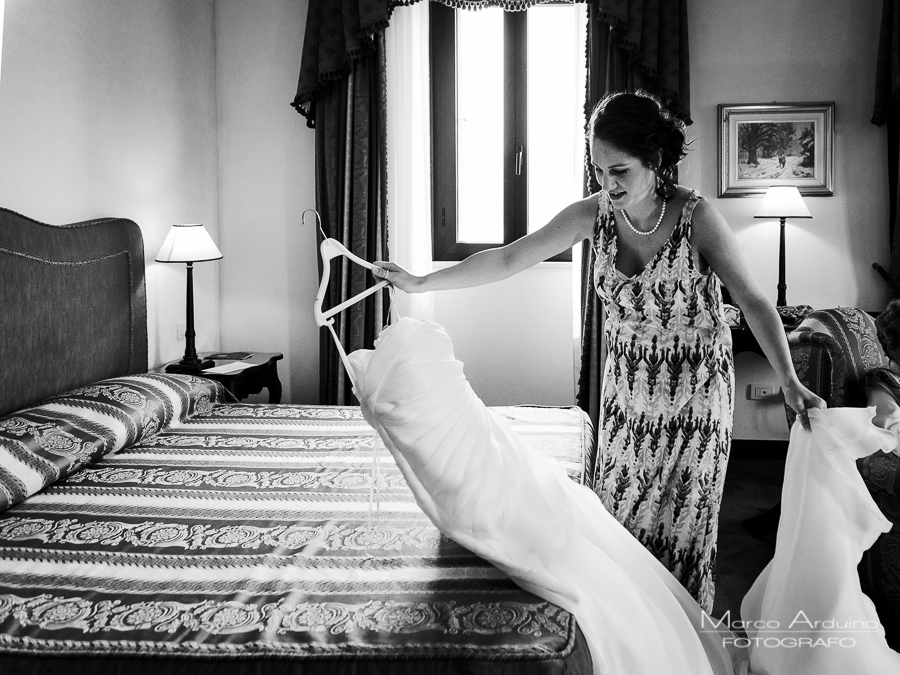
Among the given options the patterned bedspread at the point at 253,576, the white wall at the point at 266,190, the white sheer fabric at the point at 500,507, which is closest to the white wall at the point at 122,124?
the white wall at the point at 266,190

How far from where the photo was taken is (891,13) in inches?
163

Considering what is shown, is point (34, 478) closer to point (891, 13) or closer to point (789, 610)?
point (789, 610)

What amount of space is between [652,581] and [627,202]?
91cm

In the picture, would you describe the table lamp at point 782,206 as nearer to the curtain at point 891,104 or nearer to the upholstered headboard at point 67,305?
the curtain at point 891,104

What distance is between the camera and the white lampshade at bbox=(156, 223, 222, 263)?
3.71 meters

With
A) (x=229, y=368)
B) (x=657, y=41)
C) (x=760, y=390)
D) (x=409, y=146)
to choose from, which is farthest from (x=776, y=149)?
(x=229, y=368)

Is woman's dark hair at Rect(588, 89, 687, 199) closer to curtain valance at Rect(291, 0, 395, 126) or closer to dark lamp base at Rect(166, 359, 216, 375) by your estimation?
dark lamp base at Rect(166, 359, 216, 375)

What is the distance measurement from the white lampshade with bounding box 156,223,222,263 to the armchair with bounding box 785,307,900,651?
257 cm

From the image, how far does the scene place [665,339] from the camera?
2.01m

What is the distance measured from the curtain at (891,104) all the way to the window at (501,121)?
1533 millimetres

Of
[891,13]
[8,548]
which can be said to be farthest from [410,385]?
[891,13]

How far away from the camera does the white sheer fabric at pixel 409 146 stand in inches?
172

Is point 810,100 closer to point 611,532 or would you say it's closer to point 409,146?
point 409,146

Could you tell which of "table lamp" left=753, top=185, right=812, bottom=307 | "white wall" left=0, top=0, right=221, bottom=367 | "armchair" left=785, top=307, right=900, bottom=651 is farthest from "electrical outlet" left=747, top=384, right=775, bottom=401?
"white wall" left=0, top=0, right=221, bottom=367
